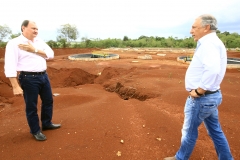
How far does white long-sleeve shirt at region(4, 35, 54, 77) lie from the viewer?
2713 millimetres

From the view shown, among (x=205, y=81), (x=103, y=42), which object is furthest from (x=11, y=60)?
(x=103, y=42)

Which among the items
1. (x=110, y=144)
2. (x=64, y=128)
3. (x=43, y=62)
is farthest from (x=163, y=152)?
(x=43, y=62)

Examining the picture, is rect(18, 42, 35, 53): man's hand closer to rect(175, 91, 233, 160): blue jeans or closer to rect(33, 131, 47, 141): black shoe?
rect(33, 131, 47, 141): black shoe

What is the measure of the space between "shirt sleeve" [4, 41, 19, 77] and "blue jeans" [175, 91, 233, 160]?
233 cm

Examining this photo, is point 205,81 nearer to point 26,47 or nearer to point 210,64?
point 210,64

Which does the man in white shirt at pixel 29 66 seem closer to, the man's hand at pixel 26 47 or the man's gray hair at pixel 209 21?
the man's hand at pixel 26 47

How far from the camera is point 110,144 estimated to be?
2.98 meters

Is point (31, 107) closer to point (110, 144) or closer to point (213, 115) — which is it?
point (110, 144)

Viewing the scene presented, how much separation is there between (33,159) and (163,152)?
1799mm

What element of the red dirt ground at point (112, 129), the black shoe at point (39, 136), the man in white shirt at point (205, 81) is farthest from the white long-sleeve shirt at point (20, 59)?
the man in white shirt at point (205, 81)

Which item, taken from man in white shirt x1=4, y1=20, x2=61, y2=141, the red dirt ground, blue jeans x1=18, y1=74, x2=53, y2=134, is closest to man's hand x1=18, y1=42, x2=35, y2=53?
man in white shirt x1=4, y1=20, x2=61, y2=141

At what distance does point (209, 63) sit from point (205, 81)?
7.5 inches

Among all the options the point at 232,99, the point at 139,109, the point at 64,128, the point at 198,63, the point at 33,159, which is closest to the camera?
the point at 198,63

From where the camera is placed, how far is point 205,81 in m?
1.99
